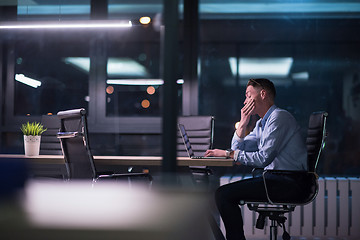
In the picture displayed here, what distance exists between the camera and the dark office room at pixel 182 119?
1272 mm

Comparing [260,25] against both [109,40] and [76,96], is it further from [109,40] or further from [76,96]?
[76,96]

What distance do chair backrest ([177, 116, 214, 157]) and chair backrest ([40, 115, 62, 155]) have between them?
4.07 ft

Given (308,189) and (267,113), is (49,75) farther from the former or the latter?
(308,189)

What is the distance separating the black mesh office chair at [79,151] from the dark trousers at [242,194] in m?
0.57

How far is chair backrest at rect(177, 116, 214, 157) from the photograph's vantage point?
4.12 meters

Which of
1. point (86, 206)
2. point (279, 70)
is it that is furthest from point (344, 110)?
point (86, 206)

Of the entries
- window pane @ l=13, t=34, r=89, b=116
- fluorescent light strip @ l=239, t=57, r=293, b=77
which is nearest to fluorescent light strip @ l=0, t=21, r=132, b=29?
window pane @ l=13, t=34, r=89, b=116

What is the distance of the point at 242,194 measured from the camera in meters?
2.96

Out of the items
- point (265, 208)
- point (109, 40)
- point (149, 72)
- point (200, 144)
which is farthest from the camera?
point (149, 72)

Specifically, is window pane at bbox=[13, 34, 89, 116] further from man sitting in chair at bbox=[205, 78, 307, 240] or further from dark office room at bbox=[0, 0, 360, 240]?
man sitting in chair at bbox=[205, 78, 307, 240]

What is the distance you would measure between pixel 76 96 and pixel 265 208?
3.47 m

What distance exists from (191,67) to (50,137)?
6.20 feet

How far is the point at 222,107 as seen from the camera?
21.7 ft

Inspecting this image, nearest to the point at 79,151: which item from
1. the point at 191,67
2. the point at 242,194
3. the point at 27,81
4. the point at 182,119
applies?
the point at 242,194
